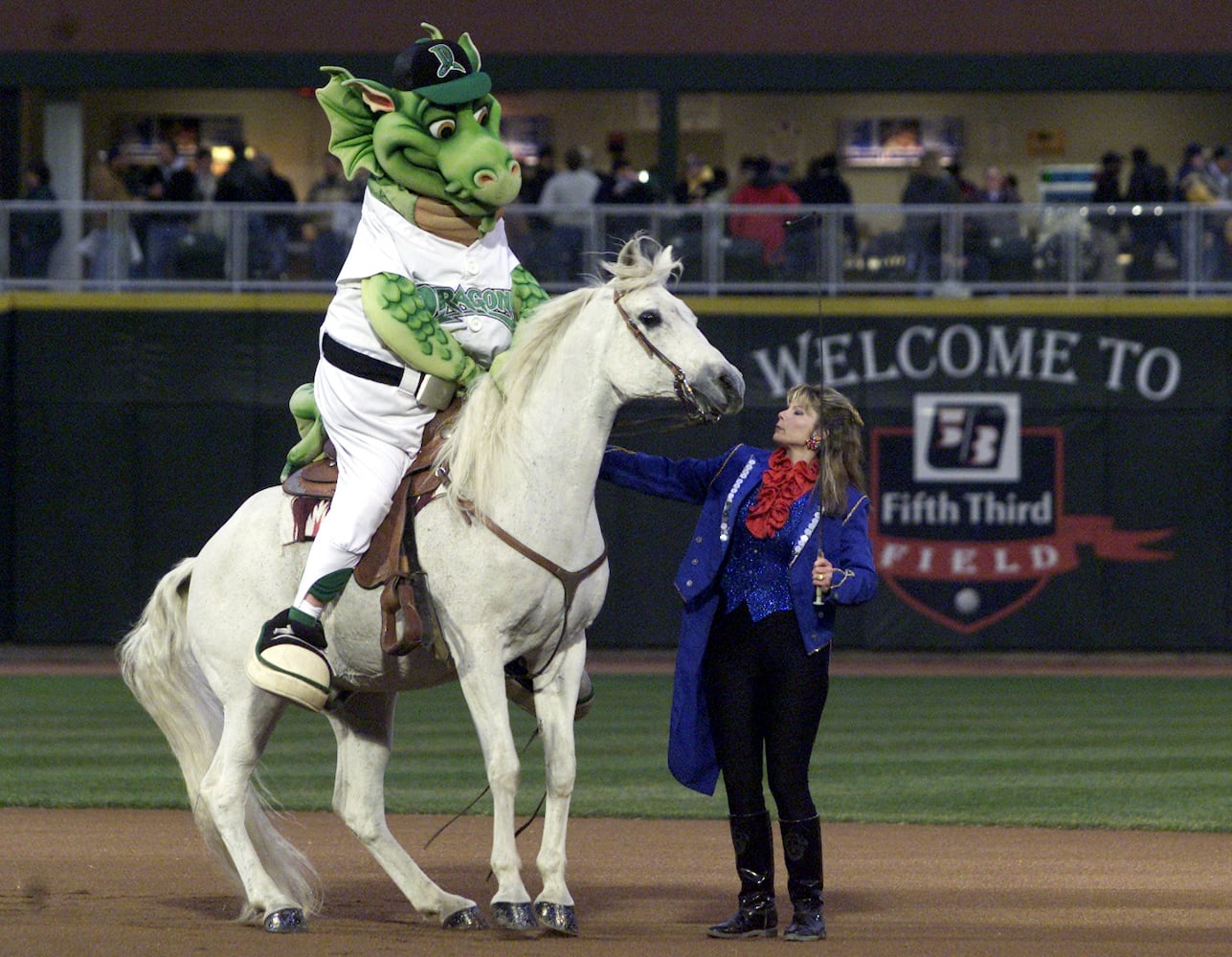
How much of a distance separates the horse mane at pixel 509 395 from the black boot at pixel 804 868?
165 cm

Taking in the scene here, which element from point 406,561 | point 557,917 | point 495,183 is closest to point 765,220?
point 495,183

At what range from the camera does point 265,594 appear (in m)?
7.47

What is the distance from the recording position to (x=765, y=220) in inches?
737

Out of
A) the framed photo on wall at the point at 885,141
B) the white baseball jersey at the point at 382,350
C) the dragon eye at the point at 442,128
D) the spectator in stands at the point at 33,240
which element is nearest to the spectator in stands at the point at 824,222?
the framed photo on wall at the point at 885,141

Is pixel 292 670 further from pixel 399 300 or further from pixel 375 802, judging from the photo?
pixel 399 300

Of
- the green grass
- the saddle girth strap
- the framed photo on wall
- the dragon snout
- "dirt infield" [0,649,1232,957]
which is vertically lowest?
the green grass

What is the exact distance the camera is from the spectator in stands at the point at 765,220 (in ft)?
61.4

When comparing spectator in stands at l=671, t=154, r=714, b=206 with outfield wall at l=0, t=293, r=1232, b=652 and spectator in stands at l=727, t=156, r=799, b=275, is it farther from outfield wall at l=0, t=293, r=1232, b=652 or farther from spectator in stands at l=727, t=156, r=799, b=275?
outfield wall at l=0, t=293, r=1232, b=652

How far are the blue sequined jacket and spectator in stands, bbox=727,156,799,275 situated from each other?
1101cm

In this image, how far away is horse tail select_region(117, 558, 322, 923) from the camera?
25.4 ft

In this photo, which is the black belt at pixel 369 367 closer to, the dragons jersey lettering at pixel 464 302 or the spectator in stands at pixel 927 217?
the dragons jersey lettering at pixel 464 302

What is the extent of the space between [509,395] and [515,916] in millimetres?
1872

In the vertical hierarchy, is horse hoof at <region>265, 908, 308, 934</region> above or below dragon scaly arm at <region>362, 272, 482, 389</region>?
below

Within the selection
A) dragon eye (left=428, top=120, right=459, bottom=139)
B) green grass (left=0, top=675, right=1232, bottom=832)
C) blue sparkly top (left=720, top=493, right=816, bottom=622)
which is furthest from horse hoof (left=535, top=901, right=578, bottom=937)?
green grass (left=0, top=675, right=1232, bottom=832)
